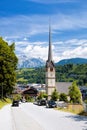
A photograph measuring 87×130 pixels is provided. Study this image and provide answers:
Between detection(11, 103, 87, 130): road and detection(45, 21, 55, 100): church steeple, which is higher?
detection(45, 21, 55, 100): church steeple

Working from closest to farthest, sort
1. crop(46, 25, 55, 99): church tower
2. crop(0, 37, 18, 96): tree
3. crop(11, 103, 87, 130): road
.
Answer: crop(11, 103, 87, 130): road
crop(0, 37, 18, 96): tree
crop(46, 25, 55, 99): church tower

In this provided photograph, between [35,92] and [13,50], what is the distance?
4187 inches

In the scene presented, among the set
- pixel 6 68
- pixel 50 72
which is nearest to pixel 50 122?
pixel 6 68

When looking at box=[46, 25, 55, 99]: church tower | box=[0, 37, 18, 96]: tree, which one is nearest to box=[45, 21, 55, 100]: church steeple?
box=[46, 25, 55, 99]: church tower

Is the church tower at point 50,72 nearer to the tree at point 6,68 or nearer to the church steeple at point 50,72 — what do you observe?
the church steeple at point 50,72

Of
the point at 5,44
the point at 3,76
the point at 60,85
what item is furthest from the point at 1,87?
the point at 60,85

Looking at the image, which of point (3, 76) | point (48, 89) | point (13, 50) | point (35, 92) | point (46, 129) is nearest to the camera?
point (46, 129)

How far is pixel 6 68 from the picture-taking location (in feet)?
259

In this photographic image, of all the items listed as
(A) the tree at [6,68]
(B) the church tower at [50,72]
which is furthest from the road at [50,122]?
(B) the church tower at [50,72]

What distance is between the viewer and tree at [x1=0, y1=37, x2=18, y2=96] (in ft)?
257

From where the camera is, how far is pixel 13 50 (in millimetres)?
84875

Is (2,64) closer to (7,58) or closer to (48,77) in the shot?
(7,58)

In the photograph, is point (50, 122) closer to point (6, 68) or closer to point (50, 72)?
point (6, 68)

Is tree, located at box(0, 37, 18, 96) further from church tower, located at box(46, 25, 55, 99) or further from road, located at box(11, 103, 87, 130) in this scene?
church tower, located at box(46, 25, 55, 99)
